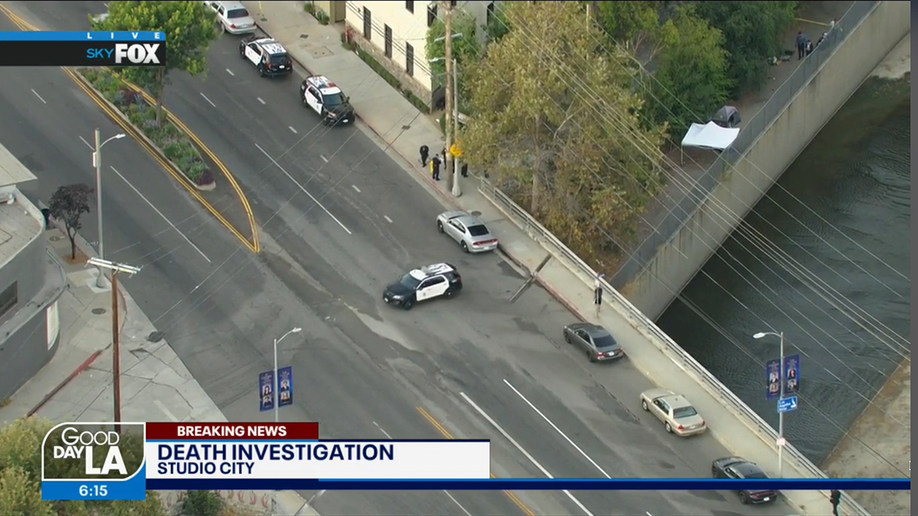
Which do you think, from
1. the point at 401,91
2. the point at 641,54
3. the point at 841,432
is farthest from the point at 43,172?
the point at 841,432

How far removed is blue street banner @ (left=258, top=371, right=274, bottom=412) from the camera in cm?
5688

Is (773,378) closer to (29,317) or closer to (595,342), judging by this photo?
(595,342)

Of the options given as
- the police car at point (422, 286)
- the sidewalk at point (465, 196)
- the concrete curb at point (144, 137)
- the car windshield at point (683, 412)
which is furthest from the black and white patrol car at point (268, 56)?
the car windshield at point (683, 412)

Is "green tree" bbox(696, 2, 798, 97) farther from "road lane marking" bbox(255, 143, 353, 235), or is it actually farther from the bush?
the bush

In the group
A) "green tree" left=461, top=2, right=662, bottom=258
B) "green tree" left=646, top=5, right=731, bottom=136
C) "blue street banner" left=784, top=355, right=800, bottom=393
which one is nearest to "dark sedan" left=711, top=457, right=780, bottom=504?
"blue street banner" left=784, top=355, right=800, bottom=393

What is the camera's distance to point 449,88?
74812mm

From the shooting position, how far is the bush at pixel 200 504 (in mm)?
55375

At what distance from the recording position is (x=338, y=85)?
8375 centimetres

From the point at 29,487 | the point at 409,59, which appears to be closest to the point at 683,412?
the point at 29,487

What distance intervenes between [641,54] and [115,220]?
3040 cm

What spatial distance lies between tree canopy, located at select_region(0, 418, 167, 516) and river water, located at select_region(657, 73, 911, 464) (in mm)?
32581

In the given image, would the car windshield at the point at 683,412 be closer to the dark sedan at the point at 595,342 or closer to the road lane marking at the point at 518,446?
the dark sedan at the point at 595,342

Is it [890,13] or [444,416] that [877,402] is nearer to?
[444,416]

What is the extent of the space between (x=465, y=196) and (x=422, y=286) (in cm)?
918
